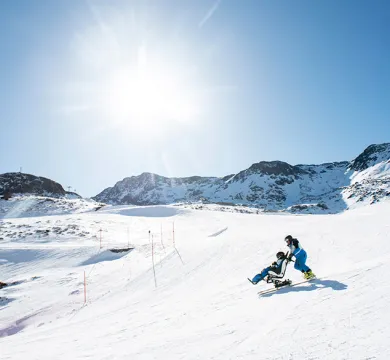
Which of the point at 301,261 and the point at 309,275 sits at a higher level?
the point at 301,261

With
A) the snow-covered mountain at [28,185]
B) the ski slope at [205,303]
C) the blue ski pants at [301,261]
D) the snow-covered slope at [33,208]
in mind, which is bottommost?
the ski slope at [205,303]

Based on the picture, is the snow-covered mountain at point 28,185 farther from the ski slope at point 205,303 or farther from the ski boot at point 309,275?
the ski boot at point 309,275

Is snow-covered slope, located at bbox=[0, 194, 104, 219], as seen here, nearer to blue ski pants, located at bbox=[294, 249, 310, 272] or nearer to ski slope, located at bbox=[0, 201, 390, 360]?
ski slope, located at bbox=[0, 201, 390, 360]

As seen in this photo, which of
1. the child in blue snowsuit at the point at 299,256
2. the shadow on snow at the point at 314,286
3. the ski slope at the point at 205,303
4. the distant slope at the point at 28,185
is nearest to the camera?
the ski slope at the point at 205,303

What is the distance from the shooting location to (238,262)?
611 inches

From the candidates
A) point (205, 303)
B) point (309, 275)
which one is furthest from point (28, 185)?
point (309, 275)

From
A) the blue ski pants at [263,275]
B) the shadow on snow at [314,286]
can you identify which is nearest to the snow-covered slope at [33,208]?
the blue ski pants at [263,275]

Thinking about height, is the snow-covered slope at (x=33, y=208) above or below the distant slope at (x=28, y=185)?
below

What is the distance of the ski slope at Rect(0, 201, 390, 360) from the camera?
219 inches

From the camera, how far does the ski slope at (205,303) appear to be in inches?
219

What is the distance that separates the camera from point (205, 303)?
31.4ft

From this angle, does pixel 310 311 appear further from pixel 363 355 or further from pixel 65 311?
pixel 65 311

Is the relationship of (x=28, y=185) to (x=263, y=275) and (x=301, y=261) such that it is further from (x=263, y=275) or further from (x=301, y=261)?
(x=301, y=261)

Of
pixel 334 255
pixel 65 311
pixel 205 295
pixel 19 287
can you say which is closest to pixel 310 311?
pixel 205 295
